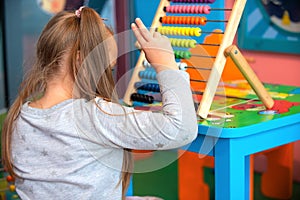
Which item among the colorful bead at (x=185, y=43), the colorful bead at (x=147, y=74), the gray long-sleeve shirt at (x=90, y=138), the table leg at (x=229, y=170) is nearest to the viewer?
the gray long-sleeve shirt at (x=90, y=138)

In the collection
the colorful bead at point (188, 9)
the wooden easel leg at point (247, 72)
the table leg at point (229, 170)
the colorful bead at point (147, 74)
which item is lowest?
the table leg at point (229, 170)

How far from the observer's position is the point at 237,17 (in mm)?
1533

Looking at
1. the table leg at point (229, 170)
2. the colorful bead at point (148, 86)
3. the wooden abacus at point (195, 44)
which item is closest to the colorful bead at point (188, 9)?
the wooden abacus at point (195, 44)

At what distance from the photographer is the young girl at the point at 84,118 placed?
1.18m

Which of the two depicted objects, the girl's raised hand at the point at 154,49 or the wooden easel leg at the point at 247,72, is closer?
the girl's raised hand at the point at 154,49

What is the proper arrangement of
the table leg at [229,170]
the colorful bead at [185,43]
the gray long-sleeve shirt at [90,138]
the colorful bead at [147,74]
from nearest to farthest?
the gray long-sleeve shirt at [90,138], the table leg at [229,170], the colorful bead at [185,43], the colorful bead at [147,74]

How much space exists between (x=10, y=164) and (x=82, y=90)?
Result: 24 centimetres

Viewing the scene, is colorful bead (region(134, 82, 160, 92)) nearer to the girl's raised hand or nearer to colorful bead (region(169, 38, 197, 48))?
colorful bead (region(169, 38, 197, 48))

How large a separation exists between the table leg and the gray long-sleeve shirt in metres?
0.23

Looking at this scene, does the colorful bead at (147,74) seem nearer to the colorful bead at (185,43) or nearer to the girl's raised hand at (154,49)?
the colorful bead at (185,43)

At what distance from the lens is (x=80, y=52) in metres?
1.21

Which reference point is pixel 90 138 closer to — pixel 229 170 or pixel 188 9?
pixel 229 170

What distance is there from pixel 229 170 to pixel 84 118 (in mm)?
417

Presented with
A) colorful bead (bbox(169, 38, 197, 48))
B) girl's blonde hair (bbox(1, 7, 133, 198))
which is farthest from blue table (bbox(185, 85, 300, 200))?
girl's blonde hair (bbox(1, 7, 133, 198))
